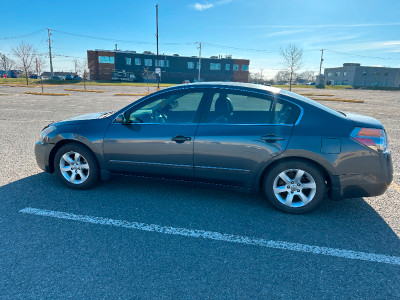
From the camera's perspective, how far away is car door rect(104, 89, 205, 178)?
357cm

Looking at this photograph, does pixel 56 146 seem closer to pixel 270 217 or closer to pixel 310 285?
pixel 270 217

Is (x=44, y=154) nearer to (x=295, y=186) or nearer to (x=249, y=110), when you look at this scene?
(x=249, y=110)

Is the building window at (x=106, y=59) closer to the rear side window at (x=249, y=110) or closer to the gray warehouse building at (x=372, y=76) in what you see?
the rear side window at (x=249, y=110)

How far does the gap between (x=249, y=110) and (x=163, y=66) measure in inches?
2774

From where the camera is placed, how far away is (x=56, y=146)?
405 cm

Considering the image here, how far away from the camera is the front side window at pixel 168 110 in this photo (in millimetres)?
3689

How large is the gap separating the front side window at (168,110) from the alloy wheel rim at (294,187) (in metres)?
1.41

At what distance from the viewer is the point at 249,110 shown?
3.57m

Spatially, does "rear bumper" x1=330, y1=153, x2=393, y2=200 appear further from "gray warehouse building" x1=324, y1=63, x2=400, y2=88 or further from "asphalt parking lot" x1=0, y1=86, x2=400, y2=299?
"gray warehouse building" x1=324, y1=63, x2=400, y2=88

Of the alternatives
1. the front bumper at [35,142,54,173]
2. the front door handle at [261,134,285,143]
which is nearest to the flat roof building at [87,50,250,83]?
the front bumper at [35,142,54,173]

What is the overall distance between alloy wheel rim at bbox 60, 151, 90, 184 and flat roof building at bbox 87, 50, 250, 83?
58.8 metres

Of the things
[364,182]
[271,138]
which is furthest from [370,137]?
[271,138]

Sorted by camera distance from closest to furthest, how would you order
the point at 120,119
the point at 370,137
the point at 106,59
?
the point at 370,137, the point at 120,119, the point at 106,59

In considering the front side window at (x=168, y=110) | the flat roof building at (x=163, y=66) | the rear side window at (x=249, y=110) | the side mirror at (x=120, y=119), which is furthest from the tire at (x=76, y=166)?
the flat roof building at (x=163, y=66)
